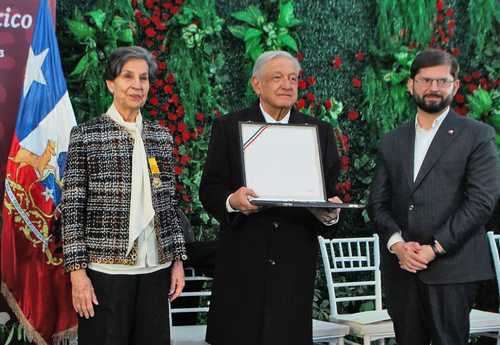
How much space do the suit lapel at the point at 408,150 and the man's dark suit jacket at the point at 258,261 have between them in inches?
11.4

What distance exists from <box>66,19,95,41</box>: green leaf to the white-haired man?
1.54 meters

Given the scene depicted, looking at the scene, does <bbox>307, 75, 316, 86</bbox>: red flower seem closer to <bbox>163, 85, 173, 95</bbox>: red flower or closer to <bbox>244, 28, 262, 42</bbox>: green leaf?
<bbox>244, 28, 262, 42</bbox>: green leaf

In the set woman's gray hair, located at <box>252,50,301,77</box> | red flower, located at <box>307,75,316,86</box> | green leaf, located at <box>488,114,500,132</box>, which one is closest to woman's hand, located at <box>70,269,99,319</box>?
woman's gray hair, located at <box>252,50,301,77</box>

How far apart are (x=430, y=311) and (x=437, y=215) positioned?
0.35 meters

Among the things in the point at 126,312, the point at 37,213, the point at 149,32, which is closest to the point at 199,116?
the point at 149,32

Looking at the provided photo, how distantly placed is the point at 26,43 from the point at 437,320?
2.15 meters

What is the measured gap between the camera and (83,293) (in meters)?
2.38

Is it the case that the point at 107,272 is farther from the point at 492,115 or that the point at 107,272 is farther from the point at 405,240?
the point at 492,115

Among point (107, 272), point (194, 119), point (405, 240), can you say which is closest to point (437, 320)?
point (405, 240)

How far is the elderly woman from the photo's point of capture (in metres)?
2.41

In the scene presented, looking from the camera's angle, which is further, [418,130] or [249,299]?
[418,130]

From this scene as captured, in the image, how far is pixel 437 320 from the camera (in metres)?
2.70

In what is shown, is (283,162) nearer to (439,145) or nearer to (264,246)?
(264,246)

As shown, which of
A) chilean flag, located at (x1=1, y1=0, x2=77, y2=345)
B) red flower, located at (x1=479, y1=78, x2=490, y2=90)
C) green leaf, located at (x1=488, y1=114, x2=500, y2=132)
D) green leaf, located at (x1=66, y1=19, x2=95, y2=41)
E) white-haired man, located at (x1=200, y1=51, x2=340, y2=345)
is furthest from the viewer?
red flower, located at (x1=479, y1=78, x2=490, y2=90)
